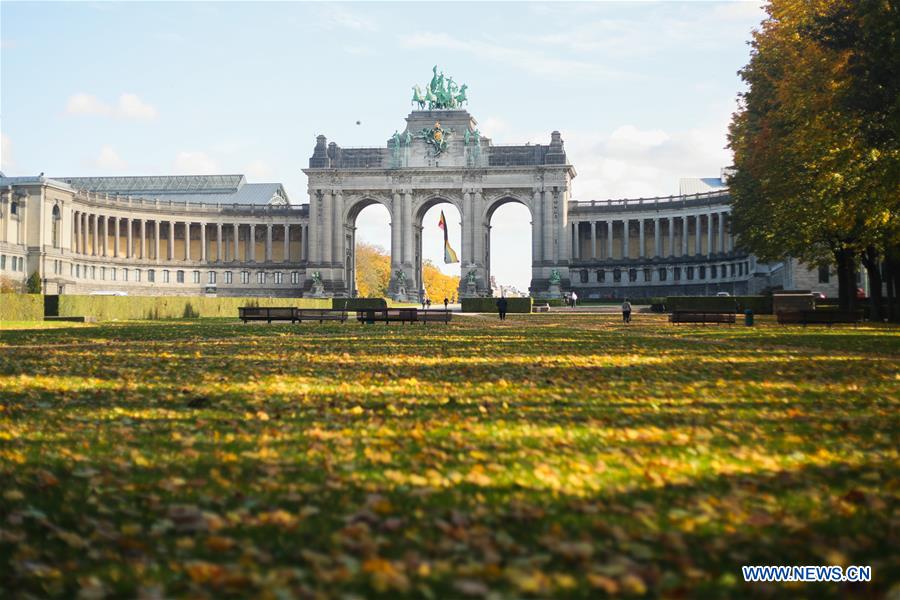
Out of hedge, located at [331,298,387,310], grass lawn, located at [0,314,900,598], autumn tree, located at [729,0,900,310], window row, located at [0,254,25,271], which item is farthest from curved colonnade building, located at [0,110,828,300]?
grass lawn, located at [0,314,900,598]

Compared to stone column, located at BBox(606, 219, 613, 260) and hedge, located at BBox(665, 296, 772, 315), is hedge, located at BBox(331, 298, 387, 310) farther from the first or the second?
stone column, located at BBox(606, 219, 613, 260)

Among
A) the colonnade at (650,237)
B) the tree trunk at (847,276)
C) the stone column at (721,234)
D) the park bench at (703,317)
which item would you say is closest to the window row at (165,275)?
the colonnade at (650,237)

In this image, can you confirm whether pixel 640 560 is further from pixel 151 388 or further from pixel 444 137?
pixel 444 137

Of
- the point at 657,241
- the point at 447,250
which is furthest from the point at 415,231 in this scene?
the point at 657,241

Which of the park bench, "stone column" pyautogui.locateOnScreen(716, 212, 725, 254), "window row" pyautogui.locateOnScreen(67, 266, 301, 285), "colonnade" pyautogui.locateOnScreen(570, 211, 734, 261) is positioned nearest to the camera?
the park bench

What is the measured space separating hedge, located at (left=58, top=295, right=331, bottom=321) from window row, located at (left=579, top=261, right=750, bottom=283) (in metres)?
69.2

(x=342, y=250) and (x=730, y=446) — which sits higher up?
(x=342, y=250)

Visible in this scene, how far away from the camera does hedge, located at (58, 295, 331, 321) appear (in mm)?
61938

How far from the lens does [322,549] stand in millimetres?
6281

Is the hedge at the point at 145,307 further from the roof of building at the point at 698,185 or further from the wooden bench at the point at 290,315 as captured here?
the roof of building at the point at 698,185

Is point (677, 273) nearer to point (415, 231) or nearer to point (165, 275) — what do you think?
point (415, 231)

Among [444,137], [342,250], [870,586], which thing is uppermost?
[444,137]

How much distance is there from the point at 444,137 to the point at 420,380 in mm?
119817

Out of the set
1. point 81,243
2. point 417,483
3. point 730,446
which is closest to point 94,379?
point 417,483
